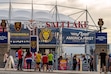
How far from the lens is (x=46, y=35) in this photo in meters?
48.8

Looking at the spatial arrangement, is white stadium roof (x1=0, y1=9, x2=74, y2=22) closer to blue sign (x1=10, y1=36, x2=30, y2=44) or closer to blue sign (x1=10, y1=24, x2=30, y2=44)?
blue sign (x1=10, y1=24, x2=30, y2=44)

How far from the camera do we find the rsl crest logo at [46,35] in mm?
48531

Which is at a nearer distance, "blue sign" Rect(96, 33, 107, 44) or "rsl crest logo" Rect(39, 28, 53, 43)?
"blue sign" Rect(96, 33, 107, 44)

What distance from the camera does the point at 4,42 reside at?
36.9 m

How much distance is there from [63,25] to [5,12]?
466 inches

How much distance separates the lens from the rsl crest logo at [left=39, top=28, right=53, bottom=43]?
4853 cm

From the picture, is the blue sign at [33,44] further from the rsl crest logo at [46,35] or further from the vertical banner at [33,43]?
the rsl crest logo at [46,35]

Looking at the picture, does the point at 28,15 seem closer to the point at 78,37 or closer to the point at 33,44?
the point at 78,37

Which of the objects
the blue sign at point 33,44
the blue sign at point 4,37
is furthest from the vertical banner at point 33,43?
the blue sign at point 4,37

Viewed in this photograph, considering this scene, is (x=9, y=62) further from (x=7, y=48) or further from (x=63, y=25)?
(x=63, y=25)

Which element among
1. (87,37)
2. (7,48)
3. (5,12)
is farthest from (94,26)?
(7,48)

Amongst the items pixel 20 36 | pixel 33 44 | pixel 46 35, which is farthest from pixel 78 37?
pixel 33 44

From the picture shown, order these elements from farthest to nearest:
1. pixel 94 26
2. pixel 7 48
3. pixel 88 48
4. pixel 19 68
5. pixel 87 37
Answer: pixel 94 26 → pixel 87 37 → pixel 88 48 → pixel 7 48 → pixel 19 68

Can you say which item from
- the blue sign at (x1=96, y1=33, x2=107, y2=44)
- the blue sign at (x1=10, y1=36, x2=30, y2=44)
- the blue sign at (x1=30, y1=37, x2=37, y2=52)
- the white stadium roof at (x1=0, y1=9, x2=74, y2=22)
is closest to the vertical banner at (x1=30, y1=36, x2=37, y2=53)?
the blue sign at (x1=30, y1=37, x2=37, y2=52)
